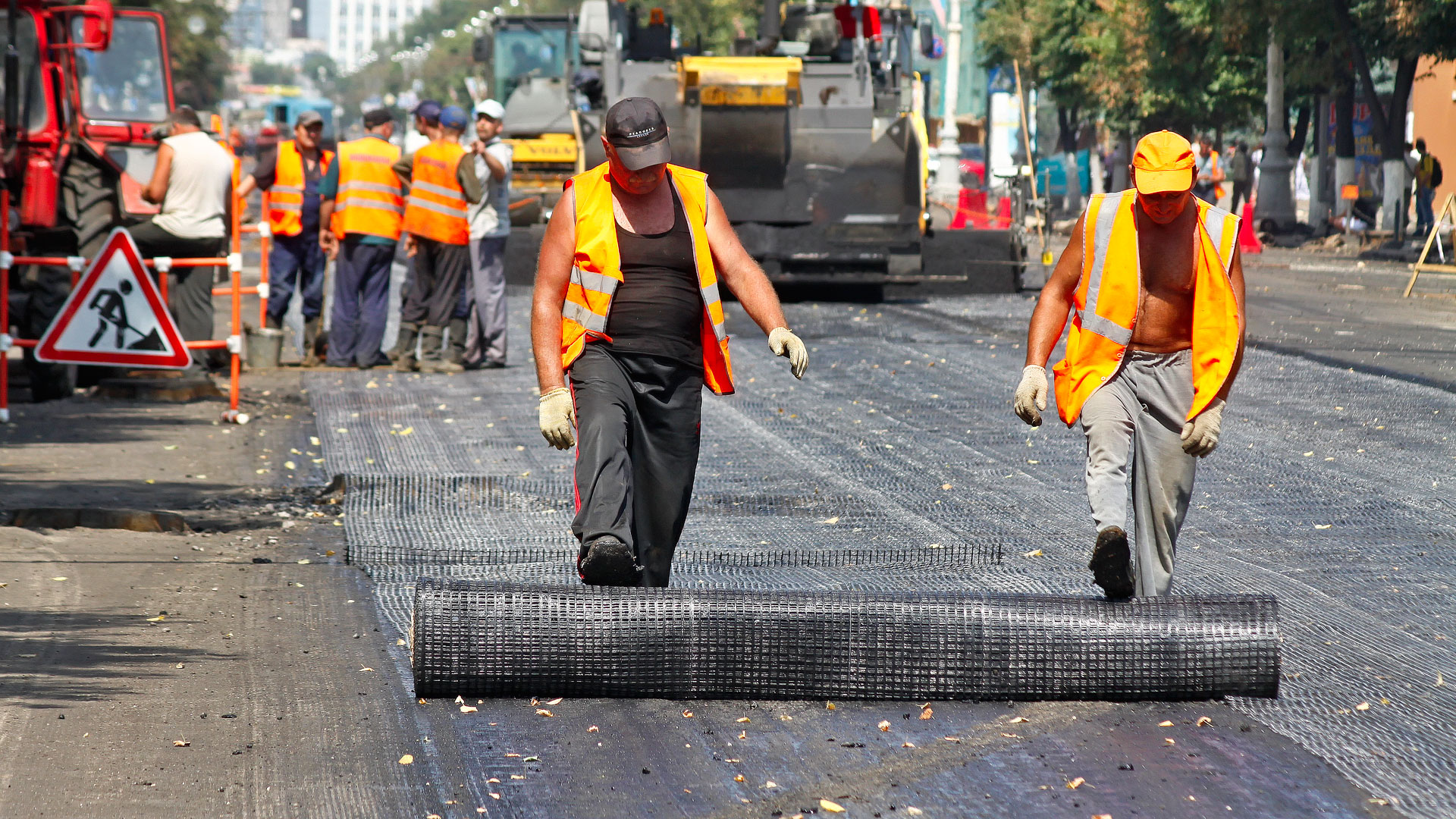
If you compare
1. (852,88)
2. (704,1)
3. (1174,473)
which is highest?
(704,1)

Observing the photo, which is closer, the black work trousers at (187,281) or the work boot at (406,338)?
the black work trousers at (187,281)

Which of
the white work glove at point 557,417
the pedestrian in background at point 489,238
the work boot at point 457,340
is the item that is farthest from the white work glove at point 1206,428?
the work boot at point 457,340

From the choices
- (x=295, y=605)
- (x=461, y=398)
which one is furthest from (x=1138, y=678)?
(x=461, y=398)

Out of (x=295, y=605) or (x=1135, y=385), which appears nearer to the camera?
(x=1135, y=385)

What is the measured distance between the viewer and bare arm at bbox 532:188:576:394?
16.6 feet

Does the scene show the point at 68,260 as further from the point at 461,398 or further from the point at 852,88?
the point at 852,88

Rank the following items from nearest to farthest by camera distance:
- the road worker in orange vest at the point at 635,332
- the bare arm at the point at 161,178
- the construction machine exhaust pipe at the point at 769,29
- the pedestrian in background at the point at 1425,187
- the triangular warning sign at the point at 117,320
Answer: the road worker in orange vest at the point at 635,332 → the triangular warning sign at the point at 117,320 → the bare arm at the point at 161,178 → the construction machine exhaust pipe at the point at 769,29 → the pedestrian in background at the point at 1425,187

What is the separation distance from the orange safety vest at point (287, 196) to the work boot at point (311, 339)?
0.70 m

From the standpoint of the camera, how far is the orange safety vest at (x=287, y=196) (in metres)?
12.7

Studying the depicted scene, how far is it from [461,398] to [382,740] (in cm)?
661

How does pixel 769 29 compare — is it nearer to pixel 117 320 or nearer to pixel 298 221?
pixel 298 221

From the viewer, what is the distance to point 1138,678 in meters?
4.75

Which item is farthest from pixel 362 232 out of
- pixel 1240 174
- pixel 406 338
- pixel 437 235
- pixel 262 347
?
pixel 1240 174

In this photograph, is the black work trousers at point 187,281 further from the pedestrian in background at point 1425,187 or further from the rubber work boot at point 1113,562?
the pedestrian in background at point 1425,187
